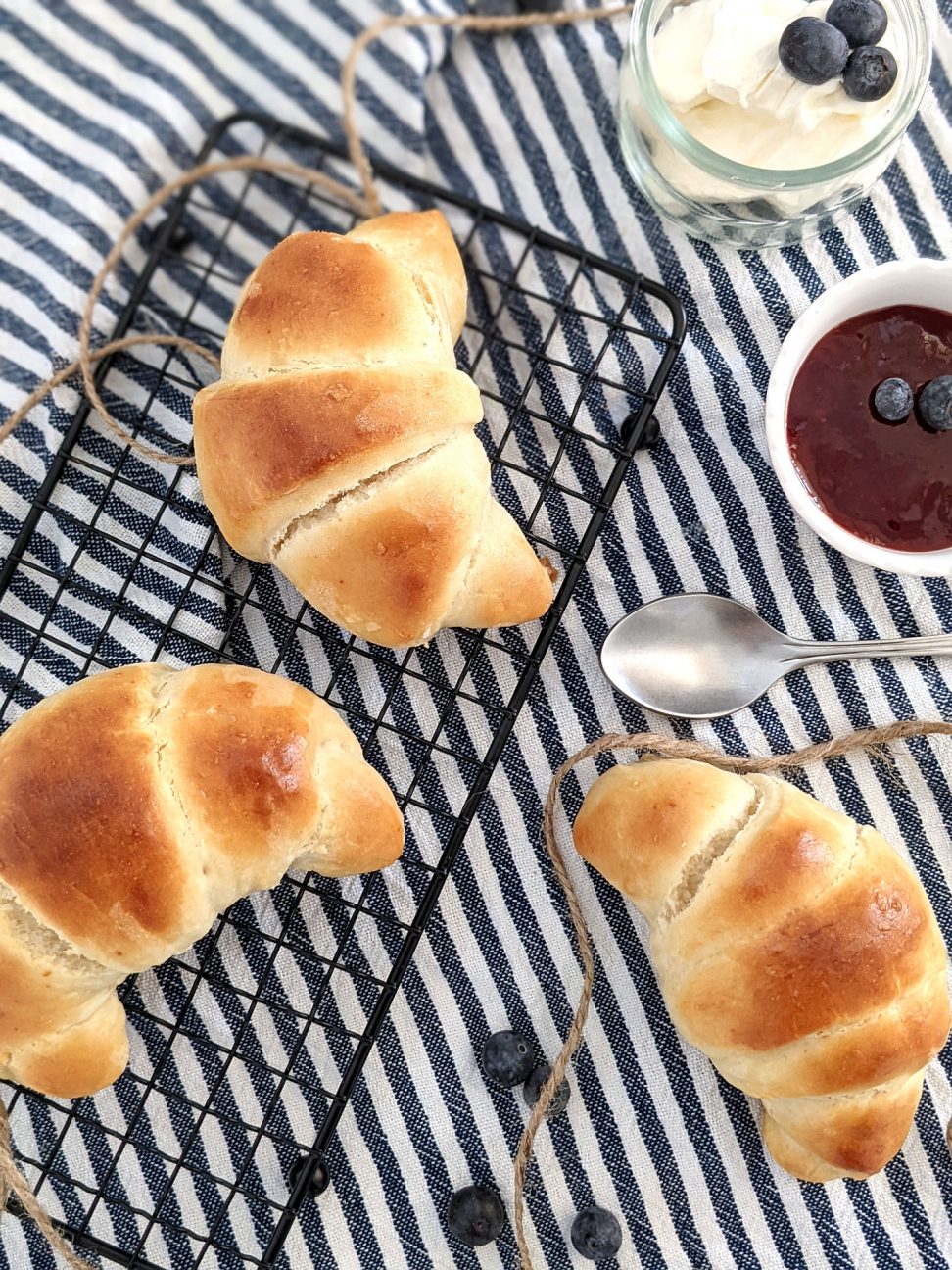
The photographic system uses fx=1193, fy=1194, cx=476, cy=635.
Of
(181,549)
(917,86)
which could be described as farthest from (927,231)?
(181,549)

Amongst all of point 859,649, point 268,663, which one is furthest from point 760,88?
point 268,663

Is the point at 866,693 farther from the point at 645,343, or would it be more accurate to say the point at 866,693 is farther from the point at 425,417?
the point at 425,417

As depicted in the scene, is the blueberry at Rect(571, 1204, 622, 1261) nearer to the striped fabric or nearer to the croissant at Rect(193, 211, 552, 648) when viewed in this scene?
the striped fabric

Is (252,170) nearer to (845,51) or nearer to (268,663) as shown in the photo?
(268,663)

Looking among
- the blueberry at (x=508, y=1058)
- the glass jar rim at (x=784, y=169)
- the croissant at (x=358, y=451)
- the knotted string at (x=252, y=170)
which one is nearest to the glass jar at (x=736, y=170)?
the glass jar rim at (x=784, y=169)

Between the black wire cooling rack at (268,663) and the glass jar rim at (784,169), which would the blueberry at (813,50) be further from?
the black wire cooling rack at (268,663)

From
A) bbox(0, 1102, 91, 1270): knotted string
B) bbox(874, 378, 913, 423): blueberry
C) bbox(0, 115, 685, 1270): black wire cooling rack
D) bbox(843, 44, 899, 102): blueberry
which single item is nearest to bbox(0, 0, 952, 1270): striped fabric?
bbox(0, 115, 685, 1270): black wire cooling rack
